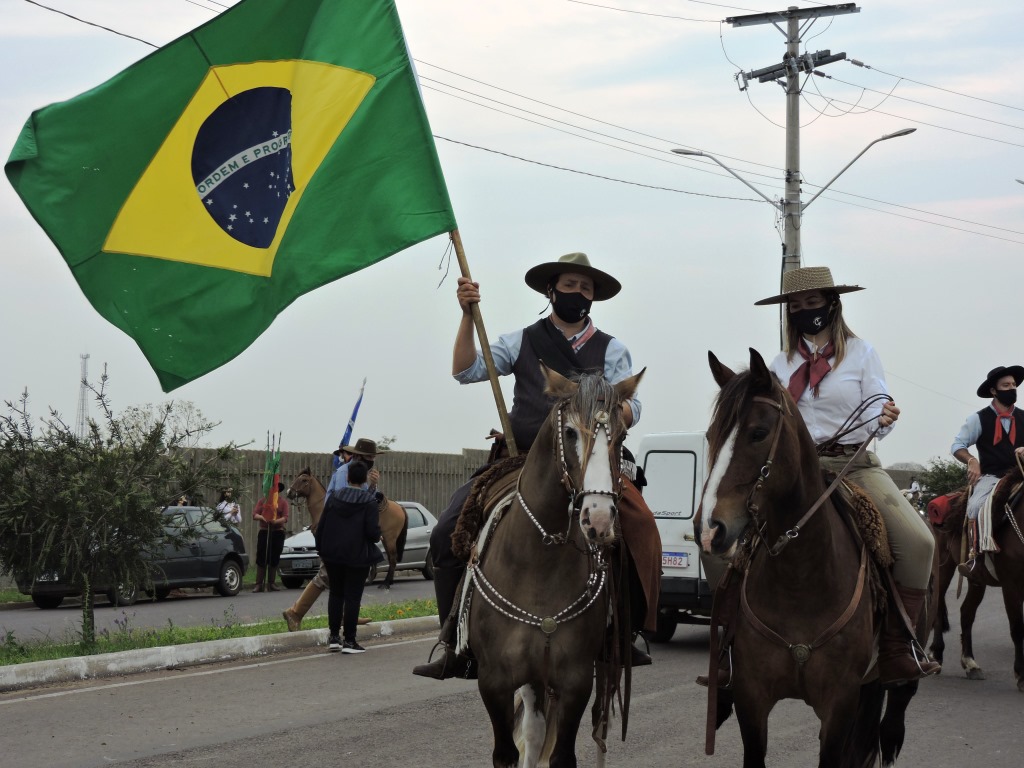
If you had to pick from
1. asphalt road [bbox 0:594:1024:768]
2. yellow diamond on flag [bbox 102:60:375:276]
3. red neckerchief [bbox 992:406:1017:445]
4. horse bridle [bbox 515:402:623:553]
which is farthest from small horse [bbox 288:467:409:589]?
horse bridle [bbox 515:402:623:553]

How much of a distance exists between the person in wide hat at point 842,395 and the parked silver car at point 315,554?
1706 cm

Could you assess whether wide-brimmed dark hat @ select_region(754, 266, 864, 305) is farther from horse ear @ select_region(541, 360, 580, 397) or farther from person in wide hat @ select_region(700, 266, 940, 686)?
horse ear @ select_region(541, 360, 580, 397)

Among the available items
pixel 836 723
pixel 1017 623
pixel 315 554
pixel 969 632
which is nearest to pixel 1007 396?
pixel 1017 623

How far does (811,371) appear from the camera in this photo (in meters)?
6.65

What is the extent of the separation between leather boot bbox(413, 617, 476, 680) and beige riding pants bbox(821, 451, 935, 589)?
2148 millimetres

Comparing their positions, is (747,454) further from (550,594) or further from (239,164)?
(239,164)

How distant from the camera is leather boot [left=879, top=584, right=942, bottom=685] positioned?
19.9 ft

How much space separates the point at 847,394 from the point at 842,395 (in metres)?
0.03

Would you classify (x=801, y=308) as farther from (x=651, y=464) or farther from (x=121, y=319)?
(x=651, y=464)

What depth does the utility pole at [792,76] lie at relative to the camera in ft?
83.2

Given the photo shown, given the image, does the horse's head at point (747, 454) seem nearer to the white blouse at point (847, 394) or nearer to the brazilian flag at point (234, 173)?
the white blouse at point (847, 394)

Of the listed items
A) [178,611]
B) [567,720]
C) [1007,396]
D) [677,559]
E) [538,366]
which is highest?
[1007,396]

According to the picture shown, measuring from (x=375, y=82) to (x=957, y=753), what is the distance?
5.80m

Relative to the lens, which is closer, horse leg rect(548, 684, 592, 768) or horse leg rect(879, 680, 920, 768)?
horse leg rect(548, 684, 592, 768)
